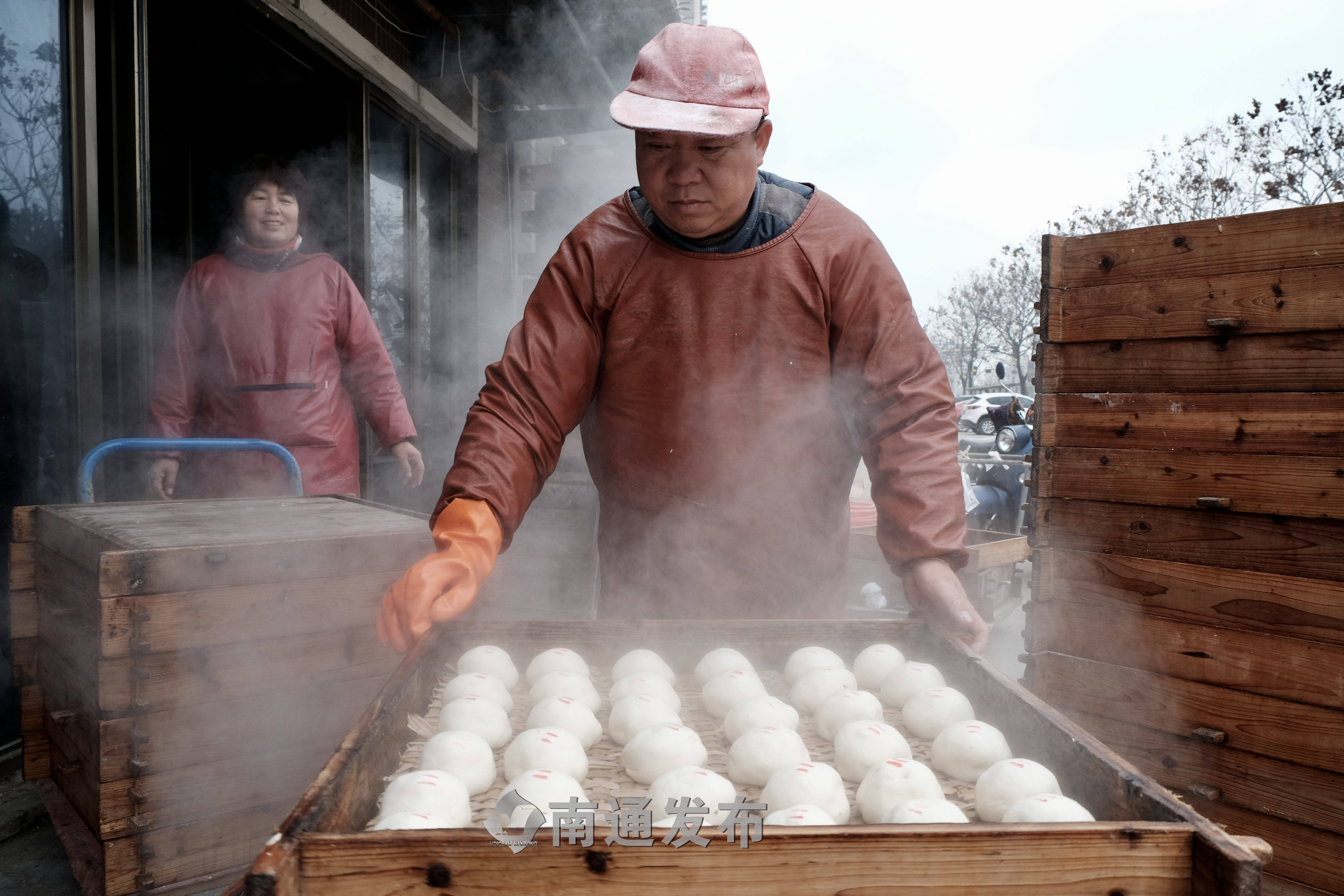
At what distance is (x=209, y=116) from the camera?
203 inches

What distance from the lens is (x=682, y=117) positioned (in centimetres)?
184

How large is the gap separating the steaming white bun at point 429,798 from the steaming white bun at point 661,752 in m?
0.30

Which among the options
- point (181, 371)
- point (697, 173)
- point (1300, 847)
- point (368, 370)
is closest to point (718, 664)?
point (697, 173)

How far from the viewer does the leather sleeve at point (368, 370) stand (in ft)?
12.4

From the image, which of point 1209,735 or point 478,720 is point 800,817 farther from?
point 1209,735

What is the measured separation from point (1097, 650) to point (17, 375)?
4405mm

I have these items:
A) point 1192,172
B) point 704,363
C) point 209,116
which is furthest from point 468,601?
point 1192,172

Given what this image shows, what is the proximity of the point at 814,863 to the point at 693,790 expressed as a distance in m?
0.38

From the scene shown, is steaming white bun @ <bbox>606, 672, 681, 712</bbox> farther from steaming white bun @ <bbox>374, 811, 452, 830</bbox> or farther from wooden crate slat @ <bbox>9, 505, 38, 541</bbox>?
wooden crate slat @ <bbox>9, 505, 38, 541</bbox>

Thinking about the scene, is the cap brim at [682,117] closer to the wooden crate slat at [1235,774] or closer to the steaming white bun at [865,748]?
the steaming white bun at [865,748]

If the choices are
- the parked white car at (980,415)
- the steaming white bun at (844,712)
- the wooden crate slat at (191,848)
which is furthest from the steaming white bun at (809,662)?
the parked white car at (980,415)

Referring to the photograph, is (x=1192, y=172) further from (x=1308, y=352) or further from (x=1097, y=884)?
(x=1097, y=884)

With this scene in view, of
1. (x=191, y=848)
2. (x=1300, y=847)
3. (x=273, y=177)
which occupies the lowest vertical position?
(x=1300, y=847)

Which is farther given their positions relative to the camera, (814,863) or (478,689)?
(478,689)
